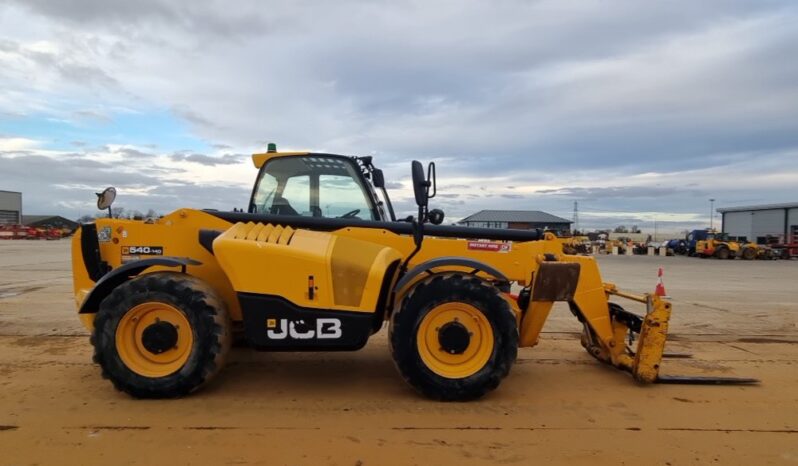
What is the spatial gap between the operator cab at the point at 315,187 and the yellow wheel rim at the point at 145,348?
1457mm

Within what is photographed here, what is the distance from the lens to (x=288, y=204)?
18.4ft

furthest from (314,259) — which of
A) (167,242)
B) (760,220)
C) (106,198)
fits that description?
(760,220)

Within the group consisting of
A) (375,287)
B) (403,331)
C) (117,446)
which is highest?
(375,287)

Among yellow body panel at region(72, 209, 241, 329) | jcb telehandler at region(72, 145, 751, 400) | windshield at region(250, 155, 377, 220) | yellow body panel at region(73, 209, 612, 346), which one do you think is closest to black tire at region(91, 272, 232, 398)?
jcb telehandler at region(72, 145, 751, 400)

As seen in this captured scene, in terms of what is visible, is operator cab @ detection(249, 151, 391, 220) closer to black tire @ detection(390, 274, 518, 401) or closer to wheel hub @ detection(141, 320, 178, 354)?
black tire @ detection(390, 274, 518, 401)

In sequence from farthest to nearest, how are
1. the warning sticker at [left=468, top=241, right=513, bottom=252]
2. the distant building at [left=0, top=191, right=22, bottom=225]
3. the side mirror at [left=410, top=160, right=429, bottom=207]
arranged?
the distant building at [left=0, top=191, right=22, bottom=225]
the warning sticker at [left=468, top=241, right=513, bottom=252]
the side mirror at [left=410, top=160, right=429, bottom=207]

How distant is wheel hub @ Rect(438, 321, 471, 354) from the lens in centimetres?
455

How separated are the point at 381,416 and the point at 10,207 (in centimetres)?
9122

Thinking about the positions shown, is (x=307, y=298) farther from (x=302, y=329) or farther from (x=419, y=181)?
(x=419, y=181)

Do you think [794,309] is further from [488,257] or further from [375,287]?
[375,287]

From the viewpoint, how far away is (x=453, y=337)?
4.55 m

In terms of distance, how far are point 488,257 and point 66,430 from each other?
3689mm

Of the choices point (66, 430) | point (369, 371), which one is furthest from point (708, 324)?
point (66, 430)

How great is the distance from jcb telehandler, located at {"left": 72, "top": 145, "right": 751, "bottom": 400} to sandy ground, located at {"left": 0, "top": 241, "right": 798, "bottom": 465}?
338 mm
